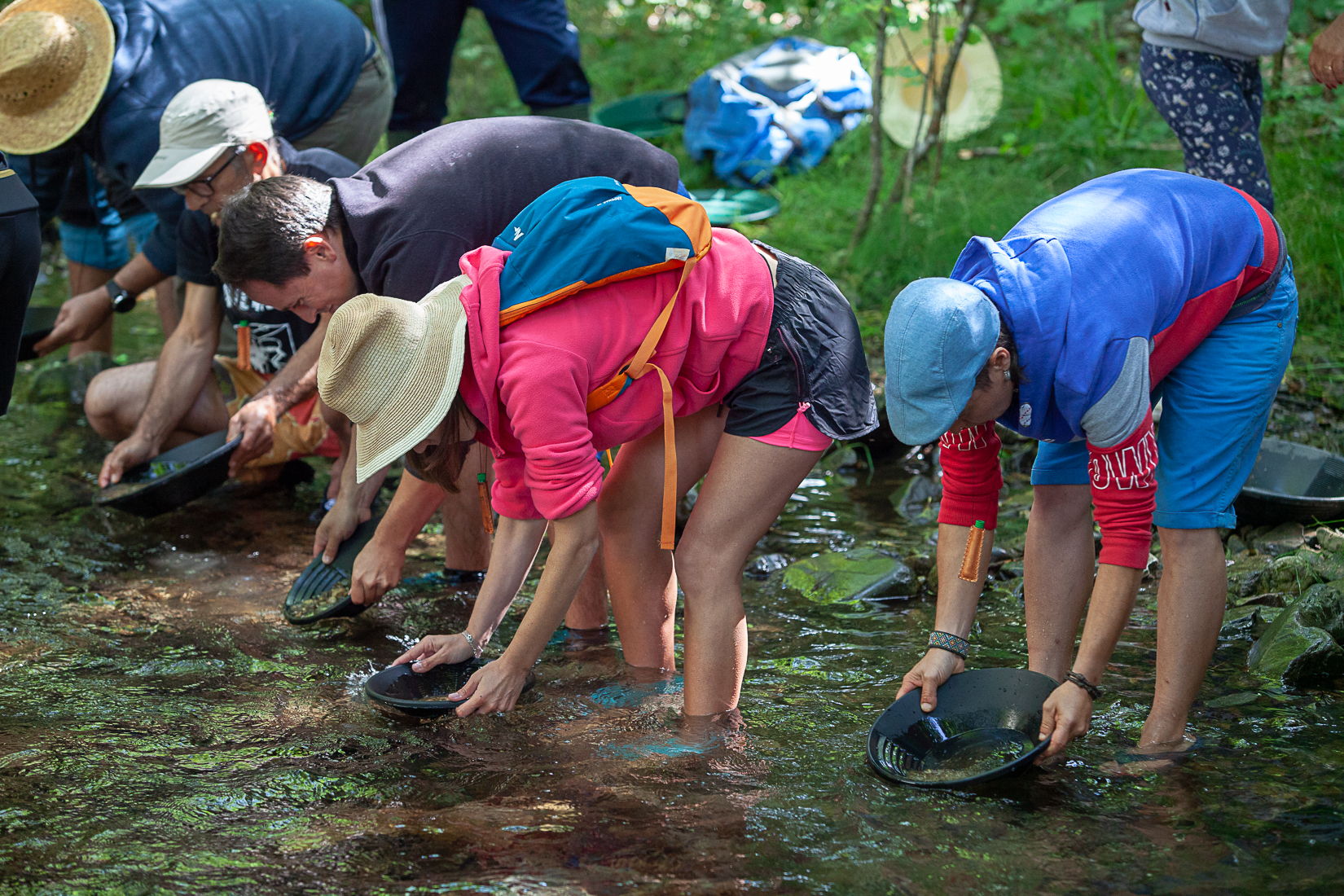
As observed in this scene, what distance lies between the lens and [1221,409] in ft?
7.04

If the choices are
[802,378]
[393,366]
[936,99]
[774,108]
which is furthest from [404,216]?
[774,108]

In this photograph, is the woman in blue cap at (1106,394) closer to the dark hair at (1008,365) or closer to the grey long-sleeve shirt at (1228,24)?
the dark hair at (1008,365)

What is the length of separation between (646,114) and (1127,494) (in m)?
6.55

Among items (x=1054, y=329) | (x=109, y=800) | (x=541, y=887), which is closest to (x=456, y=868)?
(x=541, y=887)

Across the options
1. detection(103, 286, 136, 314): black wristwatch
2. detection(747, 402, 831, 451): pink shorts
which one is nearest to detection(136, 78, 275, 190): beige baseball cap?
detection(103, 286, 136, 314): black wristwatch

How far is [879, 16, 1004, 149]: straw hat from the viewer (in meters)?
7.11

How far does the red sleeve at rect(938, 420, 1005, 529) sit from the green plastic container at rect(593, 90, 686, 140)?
6.13 metres

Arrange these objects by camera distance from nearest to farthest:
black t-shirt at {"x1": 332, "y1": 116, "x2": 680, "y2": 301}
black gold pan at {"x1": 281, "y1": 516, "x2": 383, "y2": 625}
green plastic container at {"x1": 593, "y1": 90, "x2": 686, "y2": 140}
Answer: black t-shirt at {"x1": 332, "y1": 116, "x2": 680, "y2": 301}
black gold pan at {"x1": 281, "y1": 516, "x2": 383, "y2": 625}
green plastic container at {"x1": 593, "y1": 90, "x2": 686, "y2": 140}

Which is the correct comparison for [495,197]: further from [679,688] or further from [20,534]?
[20,534]

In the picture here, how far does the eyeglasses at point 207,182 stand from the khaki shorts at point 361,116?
3.19 feet

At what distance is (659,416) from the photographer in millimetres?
2250

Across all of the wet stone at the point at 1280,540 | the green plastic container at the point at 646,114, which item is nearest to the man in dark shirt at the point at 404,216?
the wet stone at the point at 1280,540

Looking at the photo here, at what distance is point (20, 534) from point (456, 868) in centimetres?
265

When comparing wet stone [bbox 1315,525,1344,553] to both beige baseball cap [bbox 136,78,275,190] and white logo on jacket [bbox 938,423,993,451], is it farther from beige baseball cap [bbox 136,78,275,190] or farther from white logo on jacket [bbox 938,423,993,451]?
beige baseball cap [bbox 136,78,275,190]
